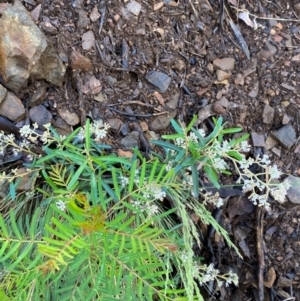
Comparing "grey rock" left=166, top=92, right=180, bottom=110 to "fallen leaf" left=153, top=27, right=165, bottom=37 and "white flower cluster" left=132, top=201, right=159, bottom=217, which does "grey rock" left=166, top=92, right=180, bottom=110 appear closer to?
"fallen leaf" left=153, top=27, right=165, bottom=37

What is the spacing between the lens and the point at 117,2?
5.72ft

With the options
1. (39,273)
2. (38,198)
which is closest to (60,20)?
(38,198)

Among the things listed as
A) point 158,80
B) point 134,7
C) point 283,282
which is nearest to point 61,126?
point 158,80

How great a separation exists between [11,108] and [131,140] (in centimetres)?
43

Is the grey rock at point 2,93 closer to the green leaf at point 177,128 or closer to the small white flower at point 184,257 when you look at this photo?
the green leaf at point 177,128

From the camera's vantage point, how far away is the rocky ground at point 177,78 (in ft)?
5.34

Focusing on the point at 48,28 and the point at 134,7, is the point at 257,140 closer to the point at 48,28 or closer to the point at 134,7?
the point at 134,7

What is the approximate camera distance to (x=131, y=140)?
1.72 m

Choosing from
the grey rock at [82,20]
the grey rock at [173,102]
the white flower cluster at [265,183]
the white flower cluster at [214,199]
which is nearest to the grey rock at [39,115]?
the grey rock at [82,20]

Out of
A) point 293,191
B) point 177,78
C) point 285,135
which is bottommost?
point 293,191

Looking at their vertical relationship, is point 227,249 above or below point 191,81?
below

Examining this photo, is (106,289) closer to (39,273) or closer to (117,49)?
(39,273)

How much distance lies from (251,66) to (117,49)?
56cm

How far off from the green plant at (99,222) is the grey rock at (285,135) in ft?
1.52
